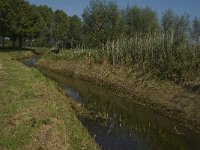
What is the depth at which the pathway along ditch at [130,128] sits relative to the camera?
19.5 meters

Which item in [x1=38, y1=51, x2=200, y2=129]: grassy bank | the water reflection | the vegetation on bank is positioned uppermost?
the vegetation on bank

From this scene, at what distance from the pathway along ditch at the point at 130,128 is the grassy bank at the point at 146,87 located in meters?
1.04

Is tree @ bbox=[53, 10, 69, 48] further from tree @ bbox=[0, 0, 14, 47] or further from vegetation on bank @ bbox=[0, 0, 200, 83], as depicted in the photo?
tree @ bbox=[0, 0, 14, 47]

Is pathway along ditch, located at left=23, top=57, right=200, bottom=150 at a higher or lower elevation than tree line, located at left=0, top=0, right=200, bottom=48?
lower

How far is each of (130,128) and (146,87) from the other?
30.8 feet

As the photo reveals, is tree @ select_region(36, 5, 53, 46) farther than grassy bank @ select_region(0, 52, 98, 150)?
Yes

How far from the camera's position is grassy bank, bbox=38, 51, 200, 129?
2459 centimetres

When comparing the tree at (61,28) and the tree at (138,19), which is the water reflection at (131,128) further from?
the tree at (61,28)

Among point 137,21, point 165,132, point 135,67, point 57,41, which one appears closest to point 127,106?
point 165,132

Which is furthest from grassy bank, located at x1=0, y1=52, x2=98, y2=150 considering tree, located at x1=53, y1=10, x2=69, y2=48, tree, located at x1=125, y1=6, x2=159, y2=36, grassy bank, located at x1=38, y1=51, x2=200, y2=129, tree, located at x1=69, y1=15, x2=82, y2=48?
tree, located at x1=53, y1=10, x2=69, y2=48

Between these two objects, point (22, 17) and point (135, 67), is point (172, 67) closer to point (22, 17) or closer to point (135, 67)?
point (135, 67)

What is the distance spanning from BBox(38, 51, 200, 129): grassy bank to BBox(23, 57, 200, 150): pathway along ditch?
41.0 inches

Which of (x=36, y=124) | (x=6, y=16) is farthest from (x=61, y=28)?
(x=36, y=124)

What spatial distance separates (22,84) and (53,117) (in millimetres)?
9821
